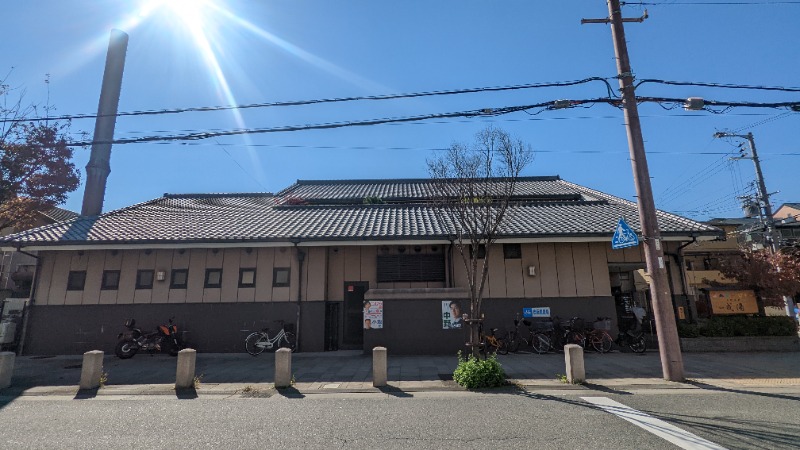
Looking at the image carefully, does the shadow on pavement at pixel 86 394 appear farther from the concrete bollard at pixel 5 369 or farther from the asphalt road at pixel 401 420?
the concrete bollard at pixel 5 369

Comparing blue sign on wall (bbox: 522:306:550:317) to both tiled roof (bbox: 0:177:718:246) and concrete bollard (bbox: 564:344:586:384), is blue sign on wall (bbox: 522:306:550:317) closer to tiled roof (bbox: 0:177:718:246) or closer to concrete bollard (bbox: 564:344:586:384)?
tiled roof (bbox: 0:177:718:246)

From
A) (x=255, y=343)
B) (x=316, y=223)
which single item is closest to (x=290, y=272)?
(x=316, y=223)

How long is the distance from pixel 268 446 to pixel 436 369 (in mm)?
5558

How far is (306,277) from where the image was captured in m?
13.1

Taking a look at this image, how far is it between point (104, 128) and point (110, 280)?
11.7 metres

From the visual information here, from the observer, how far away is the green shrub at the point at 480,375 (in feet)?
24.4

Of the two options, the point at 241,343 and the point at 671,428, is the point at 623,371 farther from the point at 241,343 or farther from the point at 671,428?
the point at 241,343

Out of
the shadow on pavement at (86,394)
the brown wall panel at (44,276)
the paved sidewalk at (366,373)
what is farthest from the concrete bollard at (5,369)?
the brown wall panel at (44,276)

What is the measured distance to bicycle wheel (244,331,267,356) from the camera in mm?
12211

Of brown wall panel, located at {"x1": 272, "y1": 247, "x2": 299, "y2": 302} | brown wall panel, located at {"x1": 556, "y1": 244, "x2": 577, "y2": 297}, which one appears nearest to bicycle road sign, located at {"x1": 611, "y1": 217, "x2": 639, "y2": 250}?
brown wall panel, located at {"x1": 556, "y1": 244, "x2": 577, "y2": 297}

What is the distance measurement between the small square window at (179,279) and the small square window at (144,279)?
0.77 meters

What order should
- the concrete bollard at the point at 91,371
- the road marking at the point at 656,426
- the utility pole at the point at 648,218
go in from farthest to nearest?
1. the utility pole at the point at 648,218
2. the concrete bollard at the point at 91,371
3. the road marking at the point at 656,426

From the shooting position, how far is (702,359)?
10453mm

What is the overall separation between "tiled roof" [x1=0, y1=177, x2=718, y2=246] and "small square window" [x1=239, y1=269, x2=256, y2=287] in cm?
132
